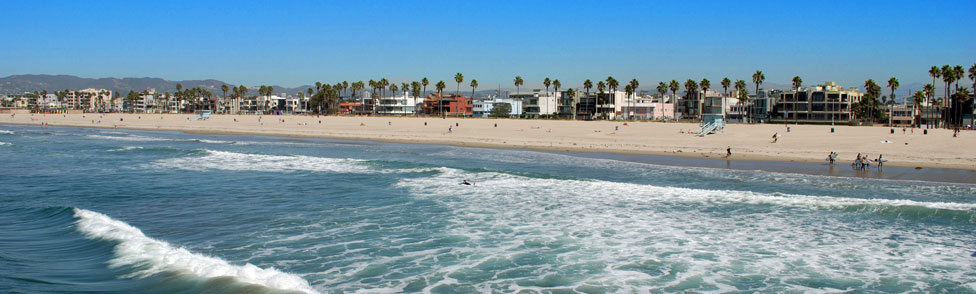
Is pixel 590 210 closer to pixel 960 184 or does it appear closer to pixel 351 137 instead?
pixel 960 184

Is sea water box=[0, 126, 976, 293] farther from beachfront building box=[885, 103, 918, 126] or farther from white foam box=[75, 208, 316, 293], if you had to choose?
beachfront building box=[885, 103, 918, 126]

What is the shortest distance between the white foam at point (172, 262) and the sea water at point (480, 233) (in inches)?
2.0

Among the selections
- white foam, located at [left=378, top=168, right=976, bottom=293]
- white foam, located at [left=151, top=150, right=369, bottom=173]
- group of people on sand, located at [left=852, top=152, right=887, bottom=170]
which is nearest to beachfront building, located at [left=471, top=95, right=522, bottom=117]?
white foam, located at [left=151, top=150, right=369, bottom=173]

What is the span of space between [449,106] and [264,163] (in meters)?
96.9

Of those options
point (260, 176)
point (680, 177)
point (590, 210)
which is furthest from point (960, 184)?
point (260, 176)

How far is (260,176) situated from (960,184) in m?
26.1

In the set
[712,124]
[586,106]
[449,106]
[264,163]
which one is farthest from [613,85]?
[264,163]

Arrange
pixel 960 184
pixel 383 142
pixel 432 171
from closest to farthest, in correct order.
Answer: pixel 960 184 → pixel 432 171 → pixel 383 142

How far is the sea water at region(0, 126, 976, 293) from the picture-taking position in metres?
11.4

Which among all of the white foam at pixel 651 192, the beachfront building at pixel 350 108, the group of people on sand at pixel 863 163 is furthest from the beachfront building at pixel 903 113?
the beachfront building at pixel 350 108

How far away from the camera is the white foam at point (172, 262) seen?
1120 centimetres

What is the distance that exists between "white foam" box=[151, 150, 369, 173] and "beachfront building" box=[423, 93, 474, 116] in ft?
294

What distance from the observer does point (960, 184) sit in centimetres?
2378

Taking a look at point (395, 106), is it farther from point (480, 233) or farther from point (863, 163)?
point (480, 233)
